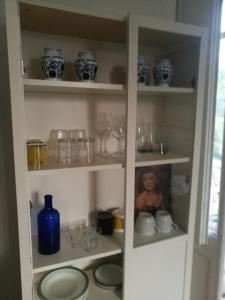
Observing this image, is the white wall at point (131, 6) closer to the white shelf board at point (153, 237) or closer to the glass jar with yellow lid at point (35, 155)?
the glass jar with yellow lid at point (35, 155)

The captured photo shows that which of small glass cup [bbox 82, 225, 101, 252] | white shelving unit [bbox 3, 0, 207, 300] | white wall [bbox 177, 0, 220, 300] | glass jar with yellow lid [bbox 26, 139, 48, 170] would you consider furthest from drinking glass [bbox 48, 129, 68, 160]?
white wall [bbox 177, 0, 220, 300]

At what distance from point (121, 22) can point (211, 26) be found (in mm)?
569

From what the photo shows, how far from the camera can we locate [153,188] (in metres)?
1.47

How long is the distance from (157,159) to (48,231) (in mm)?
606

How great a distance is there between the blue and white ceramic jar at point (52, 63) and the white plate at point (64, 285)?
3.16ft

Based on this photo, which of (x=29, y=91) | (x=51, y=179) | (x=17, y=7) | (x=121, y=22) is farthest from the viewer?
(x=51, y=179)

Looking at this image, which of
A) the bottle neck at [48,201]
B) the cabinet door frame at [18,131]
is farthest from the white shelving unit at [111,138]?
the bottle neck at [48,201]

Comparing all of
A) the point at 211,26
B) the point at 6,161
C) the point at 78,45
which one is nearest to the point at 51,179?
the point at 6,161

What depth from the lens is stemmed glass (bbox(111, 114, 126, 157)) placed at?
4.20 ft

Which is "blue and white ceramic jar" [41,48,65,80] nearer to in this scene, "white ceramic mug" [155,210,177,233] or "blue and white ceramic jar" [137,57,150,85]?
"blue and white ceramic jar" [137,57,150,85]

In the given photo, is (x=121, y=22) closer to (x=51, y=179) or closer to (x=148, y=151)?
(x=148, y=151)

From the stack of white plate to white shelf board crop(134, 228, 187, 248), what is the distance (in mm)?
248

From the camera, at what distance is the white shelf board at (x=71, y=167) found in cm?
99

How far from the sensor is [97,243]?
1221 millimetres
